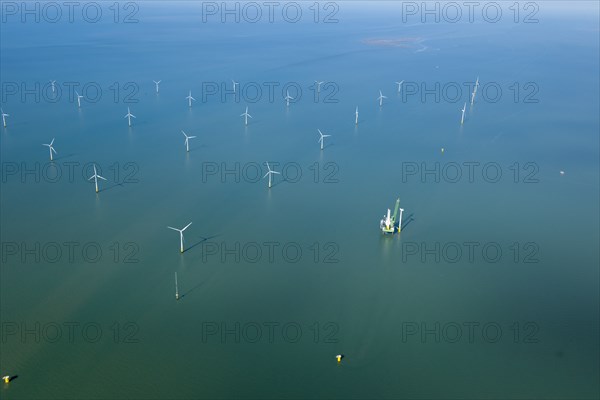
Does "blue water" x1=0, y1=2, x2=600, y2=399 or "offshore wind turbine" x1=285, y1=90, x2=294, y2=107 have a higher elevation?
"offshore wind turbine" x1=285, y1=90, x2=294, y2=107

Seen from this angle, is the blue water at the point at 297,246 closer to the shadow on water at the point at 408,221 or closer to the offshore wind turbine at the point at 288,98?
the shadow on water at the point at 408,221

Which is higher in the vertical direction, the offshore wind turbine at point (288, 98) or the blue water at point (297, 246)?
the offshore wind turbine at point (288, 98)

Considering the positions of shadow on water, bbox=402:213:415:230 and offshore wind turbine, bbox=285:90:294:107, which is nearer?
shadow on water, bbox=402:213:415:230

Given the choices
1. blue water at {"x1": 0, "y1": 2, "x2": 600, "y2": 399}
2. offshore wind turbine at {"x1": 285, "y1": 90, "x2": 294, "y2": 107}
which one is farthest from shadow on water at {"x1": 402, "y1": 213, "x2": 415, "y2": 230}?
offshore wind turbine at {"x1": 285, "y1": 90, "x2": 294, "y2": 107}

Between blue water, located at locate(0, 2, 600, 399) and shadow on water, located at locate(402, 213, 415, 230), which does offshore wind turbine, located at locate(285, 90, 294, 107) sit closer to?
blue water, located at locate(0, 2, 600, 399)

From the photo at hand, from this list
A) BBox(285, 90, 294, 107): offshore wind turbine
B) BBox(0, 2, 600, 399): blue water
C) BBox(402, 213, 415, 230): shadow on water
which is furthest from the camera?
BBox(285, 90, 294, 107): offshore wind turbine

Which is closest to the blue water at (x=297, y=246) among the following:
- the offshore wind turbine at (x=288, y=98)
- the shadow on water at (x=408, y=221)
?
the shadow on water at (x=408, y=221)

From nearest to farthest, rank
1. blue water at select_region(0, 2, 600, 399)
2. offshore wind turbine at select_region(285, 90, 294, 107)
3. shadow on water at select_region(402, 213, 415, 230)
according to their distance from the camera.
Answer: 1. blue water at select_region(0, 2, 600, 399)
2. shadow on water at select_region(402, 213, 415, 230)
3. offshore wind turbine at select_region(285, 90, 294, 107)

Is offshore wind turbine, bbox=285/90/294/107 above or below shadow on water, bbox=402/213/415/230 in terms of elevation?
above
